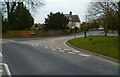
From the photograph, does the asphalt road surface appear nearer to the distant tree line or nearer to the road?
the road

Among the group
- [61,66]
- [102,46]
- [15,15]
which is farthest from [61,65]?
[15,15]

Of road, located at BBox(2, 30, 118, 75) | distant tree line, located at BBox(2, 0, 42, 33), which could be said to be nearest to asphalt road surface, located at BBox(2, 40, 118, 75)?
road, located at BBox(2, 30, 118, 75)

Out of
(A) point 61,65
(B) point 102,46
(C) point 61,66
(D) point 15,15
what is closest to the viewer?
(C) point 61,66

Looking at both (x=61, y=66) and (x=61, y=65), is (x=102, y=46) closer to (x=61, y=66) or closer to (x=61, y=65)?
(x=61, y=65)

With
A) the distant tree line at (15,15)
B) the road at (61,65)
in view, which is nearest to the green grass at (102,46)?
the road at (61,65)

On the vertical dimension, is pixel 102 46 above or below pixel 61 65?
below

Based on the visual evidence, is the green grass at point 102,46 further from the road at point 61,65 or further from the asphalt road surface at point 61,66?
→ the asphalt road surface at point 61,66

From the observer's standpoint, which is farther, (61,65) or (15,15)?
(15,15)

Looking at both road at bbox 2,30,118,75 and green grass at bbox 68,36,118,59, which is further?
green grass at bbox 68,36,118,59

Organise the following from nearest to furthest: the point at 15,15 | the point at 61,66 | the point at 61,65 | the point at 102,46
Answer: the point at 61,66
the point at 61,65
the point at 102,46
the point at 15,15

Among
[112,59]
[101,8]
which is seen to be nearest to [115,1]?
[101,8]

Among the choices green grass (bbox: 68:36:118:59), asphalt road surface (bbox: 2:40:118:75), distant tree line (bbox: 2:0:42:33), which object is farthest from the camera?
distant tree line (bbox: 2:0:42:33)

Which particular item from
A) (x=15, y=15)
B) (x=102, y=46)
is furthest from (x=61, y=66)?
(x=15, y=15)

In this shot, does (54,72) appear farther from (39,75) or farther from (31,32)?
(31,32)
